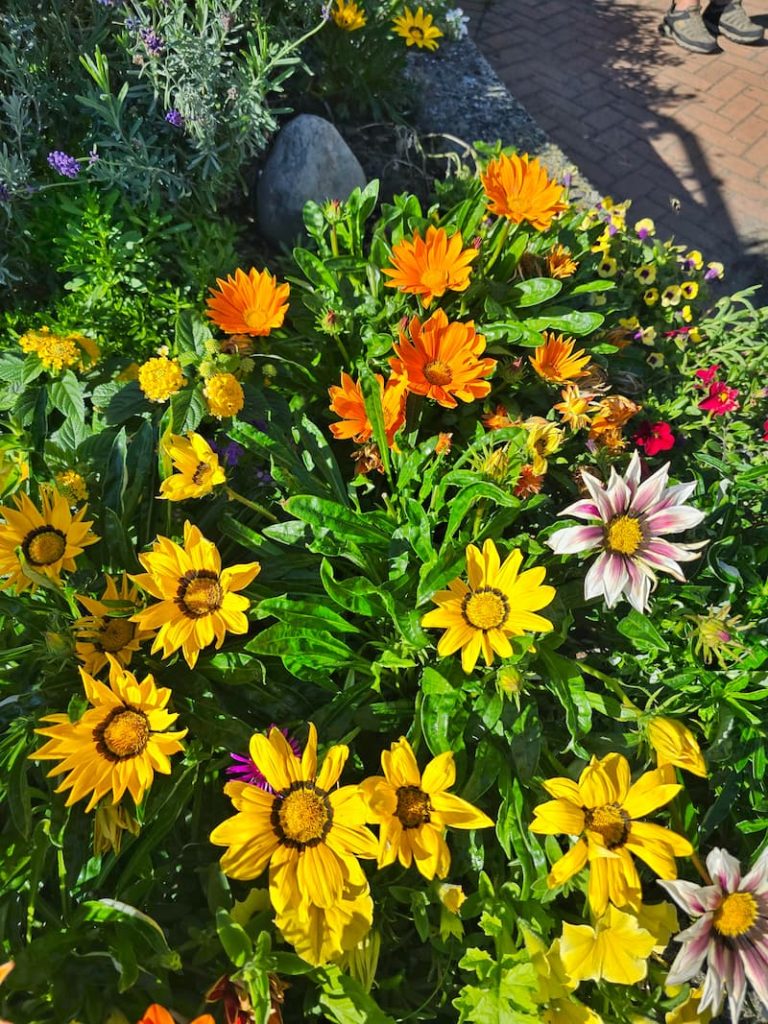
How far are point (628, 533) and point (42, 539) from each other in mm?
1004

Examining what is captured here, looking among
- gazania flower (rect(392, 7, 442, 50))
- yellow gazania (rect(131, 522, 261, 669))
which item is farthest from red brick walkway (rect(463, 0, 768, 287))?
yellow gazania (rect(131, 522, 261, 669))

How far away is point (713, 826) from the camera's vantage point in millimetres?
1323

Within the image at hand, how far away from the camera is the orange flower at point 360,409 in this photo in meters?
1.49

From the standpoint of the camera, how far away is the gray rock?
255cm

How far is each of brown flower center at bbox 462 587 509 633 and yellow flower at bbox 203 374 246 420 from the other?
58 cm

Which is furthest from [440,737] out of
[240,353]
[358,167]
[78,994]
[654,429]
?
[358,167]

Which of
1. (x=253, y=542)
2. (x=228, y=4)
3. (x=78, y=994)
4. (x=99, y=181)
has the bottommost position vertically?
(x=78, y=994)

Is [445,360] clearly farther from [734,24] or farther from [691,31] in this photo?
[734,24]

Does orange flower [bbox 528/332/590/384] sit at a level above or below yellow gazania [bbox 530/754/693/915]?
above

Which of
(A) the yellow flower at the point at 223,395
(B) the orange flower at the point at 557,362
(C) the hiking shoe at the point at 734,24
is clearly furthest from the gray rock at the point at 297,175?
(C) the hiking shoe at the point at 734,24

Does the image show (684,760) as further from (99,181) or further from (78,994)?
(99,181)

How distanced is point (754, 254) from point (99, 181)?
3.13m

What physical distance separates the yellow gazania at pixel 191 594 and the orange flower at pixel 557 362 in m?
0.87

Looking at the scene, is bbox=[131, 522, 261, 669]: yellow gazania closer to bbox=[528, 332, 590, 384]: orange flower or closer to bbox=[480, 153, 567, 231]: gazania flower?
bbox=[528, 332, 590, 384]: orange flower
